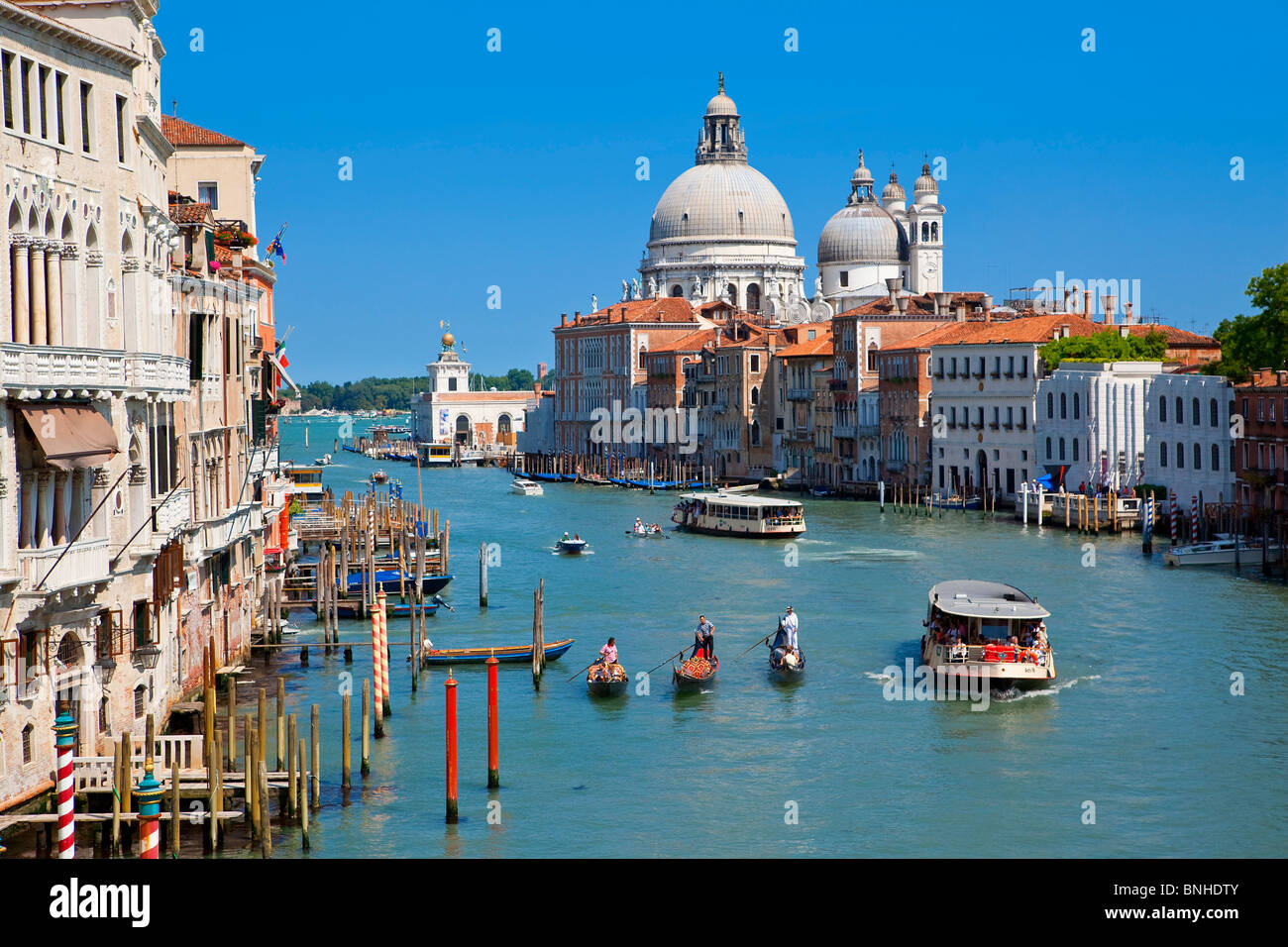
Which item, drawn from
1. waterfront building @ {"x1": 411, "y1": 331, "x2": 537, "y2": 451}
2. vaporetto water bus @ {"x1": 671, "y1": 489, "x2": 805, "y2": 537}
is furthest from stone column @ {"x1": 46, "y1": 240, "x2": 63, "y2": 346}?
waterfront building @ {"x1": 411, "y1": 331, "x2": 537, "y2": 451}

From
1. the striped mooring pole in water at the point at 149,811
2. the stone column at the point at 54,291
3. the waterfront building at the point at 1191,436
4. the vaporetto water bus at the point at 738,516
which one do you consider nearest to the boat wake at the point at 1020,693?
the striped mooring pole in water at the point at 149,811

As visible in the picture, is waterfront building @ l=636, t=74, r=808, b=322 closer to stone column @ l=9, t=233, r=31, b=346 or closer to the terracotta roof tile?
the terracotta roof tile

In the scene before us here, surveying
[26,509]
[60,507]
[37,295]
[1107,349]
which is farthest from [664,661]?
[1107,349]

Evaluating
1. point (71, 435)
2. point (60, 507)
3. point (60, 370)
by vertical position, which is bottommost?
point (60, 507)

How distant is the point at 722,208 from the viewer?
96062 millimetres

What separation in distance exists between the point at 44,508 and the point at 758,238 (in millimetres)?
85704

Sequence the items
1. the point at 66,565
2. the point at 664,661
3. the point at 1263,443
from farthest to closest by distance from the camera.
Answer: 1. the point at 1263,443
2. the point at 664,661
3. the point at 66,565

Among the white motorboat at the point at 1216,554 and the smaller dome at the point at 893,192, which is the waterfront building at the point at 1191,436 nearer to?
the white motorboat at the point at 1216,554

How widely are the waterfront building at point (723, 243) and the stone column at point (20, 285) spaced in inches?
3253

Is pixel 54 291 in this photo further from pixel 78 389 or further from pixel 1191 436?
pixel 1191 436

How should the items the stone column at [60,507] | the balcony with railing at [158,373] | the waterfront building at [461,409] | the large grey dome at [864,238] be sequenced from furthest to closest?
the waterfront building at [461,409] → the large grey dome at [864,238] → the balcony with railing at [158,373] → the stone column at [60,507]

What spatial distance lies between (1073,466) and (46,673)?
123 ft

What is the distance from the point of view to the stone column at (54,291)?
11945 mm

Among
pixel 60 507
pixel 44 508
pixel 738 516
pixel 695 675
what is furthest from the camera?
pixel 738 516
